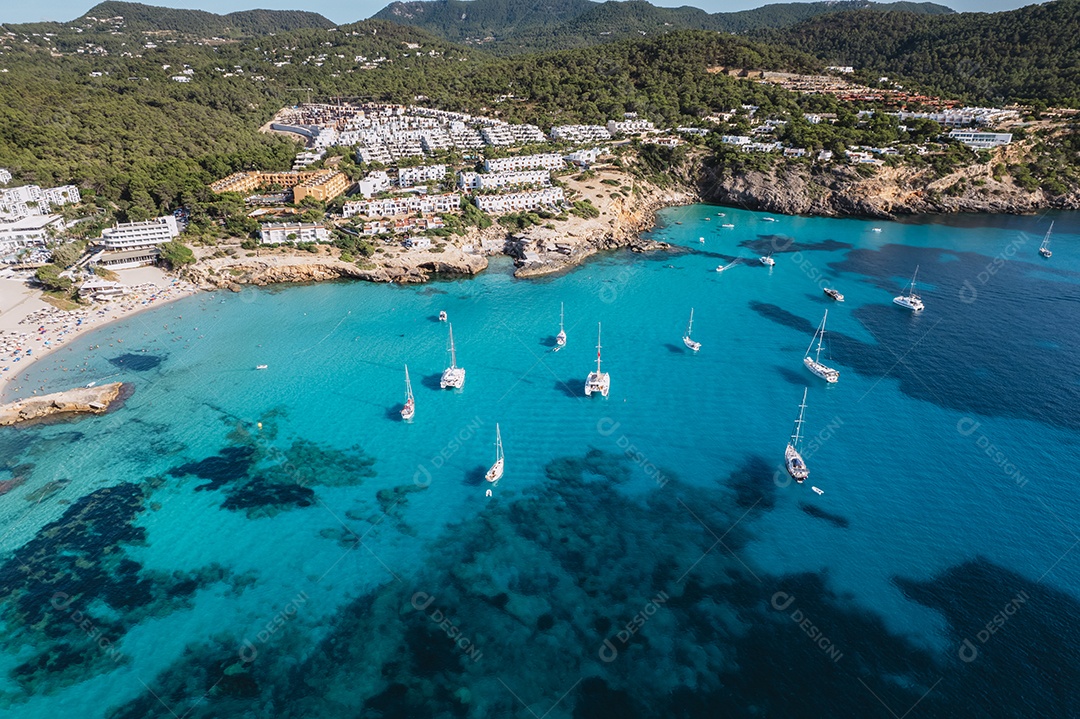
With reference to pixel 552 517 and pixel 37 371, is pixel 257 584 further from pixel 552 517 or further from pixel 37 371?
pixel 37 371

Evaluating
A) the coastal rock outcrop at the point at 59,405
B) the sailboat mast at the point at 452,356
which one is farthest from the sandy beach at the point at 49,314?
the sailboat mast at the point at 452,356

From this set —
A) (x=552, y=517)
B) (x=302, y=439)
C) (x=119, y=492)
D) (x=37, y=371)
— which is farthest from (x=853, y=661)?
(x=37, y=371)

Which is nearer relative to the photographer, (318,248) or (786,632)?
(786,632)

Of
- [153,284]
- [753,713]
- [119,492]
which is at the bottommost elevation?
[753,713]

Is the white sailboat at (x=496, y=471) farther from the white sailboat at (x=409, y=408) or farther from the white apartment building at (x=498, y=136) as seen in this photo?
the white apartment building at (x=498, y=136)

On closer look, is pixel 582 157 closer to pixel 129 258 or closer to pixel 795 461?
pixel 129 258

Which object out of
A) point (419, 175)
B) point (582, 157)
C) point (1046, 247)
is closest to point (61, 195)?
point (419, 175)

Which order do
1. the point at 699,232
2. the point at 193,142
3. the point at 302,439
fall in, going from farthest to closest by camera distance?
the point at 193,142 < the point at 699,232 < the point at 302,439
